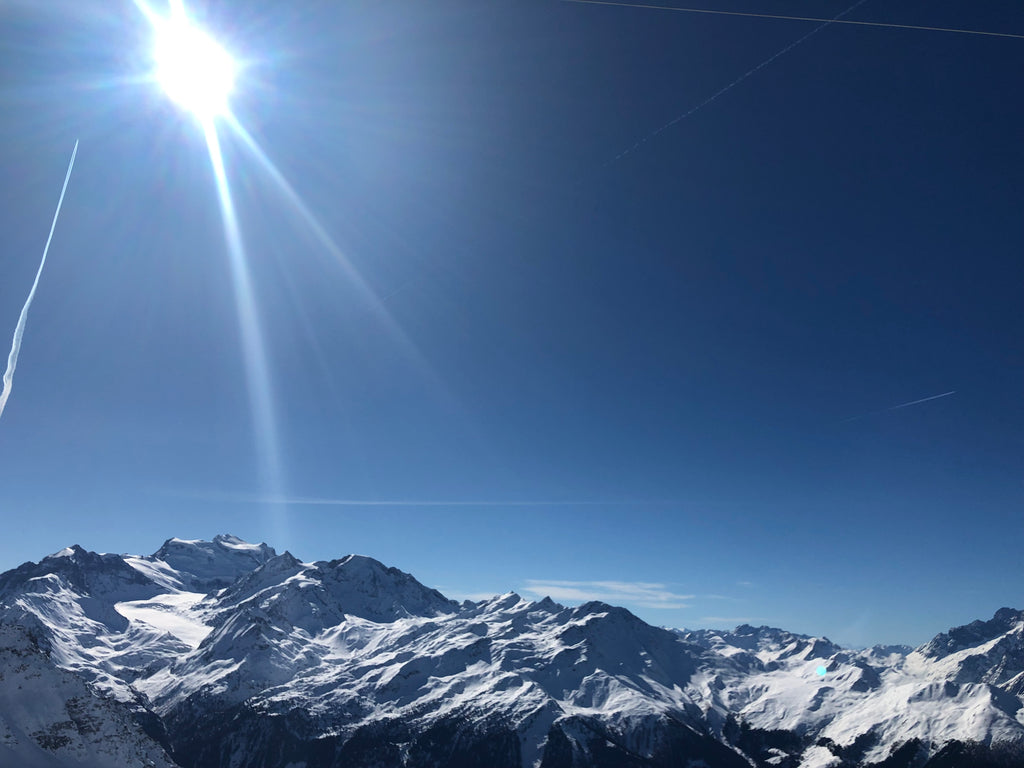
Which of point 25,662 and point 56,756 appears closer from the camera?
point 56,756

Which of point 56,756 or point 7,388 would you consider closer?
point 7,388

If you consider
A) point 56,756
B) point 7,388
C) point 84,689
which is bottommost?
point 56,756

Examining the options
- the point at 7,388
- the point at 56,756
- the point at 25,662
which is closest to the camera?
the point at 7,388

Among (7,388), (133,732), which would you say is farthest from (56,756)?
(7,388)

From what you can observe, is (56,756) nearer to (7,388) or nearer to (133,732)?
(133,732)

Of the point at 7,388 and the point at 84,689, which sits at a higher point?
the point at 7,388

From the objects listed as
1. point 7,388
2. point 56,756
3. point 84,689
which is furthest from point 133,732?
point 7,388

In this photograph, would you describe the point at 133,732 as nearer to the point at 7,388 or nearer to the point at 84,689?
the point at 84,689

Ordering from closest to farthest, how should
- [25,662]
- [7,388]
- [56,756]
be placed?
[7,388] < [56,756] < [25,662]

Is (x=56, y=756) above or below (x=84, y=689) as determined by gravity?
below
